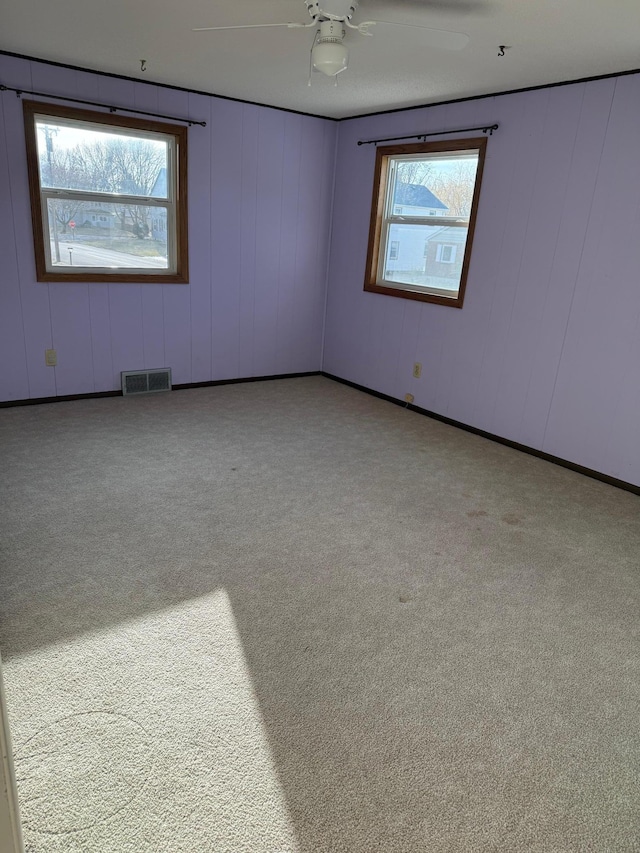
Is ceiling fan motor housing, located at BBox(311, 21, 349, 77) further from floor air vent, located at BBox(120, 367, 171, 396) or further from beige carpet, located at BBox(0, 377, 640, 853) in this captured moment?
floor air vent, located at BBox(120, 367, 171, 396)

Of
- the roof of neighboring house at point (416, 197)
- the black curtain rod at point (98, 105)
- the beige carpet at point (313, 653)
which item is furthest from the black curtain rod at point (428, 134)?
the beige carpet at point (313, 653)

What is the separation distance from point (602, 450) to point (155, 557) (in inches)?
111

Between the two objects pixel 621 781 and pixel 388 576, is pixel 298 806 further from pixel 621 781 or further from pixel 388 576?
pixel 388 576

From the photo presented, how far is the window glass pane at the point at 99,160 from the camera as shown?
159 inches

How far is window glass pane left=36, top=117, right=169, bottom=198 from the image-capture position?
403 cm

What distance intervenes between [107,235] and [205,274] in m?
0.83

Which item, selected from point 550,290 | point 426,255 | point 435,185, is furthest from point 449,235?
point 550,290

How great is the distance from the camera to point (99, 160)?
4.23 metres

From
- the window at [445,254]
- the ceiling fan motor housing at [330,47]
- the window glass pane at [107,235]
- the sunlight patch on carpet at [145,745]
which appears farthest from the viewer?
the window at [445,254]

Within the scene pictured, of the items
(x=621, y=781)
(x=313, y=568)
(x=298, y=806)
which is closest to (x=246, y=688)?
(x=298, y=806)

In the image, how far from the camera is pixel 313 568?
2486 millimetres

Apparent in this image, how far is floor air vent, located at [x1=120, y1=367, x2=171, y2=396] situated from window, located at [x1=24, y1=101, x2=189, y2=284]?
746 millimetres

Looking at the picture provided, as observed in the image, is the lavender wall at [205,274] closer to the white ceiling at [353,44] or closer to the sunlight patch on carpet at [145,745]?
the white ceiling at [353,44]

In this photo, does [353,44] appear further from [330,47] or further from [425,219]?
[425,219]
